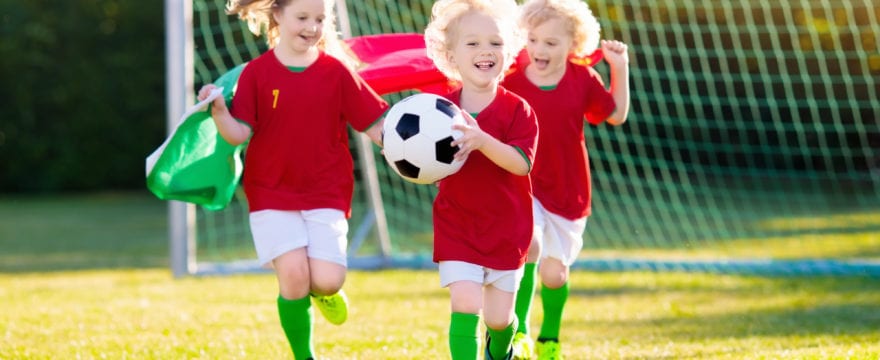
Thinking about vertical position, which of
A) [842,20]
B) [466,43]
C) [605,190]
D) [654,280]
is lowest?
[605,190]

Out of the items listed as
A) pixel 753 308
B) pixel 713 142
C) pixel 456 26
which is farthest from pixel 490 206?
pixel 713 142

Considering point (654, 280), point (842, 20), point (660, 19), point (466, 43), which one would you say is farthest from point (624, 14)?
point (466, 43)

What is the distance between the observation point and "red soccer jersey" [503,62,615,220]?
467 cm

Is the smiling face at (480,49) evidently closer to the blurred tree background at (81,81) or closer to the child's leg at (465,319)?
the child's leg at (465,319)

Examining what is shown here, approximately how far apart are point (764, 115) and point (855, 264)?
21.7ft

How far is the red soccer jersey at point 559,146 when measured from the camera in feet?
15.3

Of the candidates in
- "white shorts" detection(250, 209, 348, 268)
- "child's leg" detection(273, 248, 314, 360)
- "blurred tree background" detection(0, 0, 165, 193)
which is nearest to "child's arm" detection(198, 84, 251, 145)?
"white shorts" detection(250, 209, 348, 268)

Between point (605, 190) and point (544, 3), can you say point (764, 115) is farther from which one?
point (544, 3)

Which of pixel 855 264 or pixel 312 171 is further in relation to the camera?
pixel 855 264

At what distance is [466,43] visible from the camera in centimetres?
384

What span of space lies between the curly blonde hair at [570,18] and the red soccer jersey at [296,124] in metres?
0.70

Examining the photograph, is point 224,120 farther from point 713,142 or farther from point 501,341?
point 713,142

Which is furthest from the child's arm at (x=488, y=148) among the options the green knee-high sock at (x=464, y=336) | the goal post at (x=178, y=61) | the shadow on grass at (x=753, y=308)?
the goal post at (x=178, y=61)

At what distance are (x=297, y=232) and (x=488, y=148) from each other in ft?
3.04
